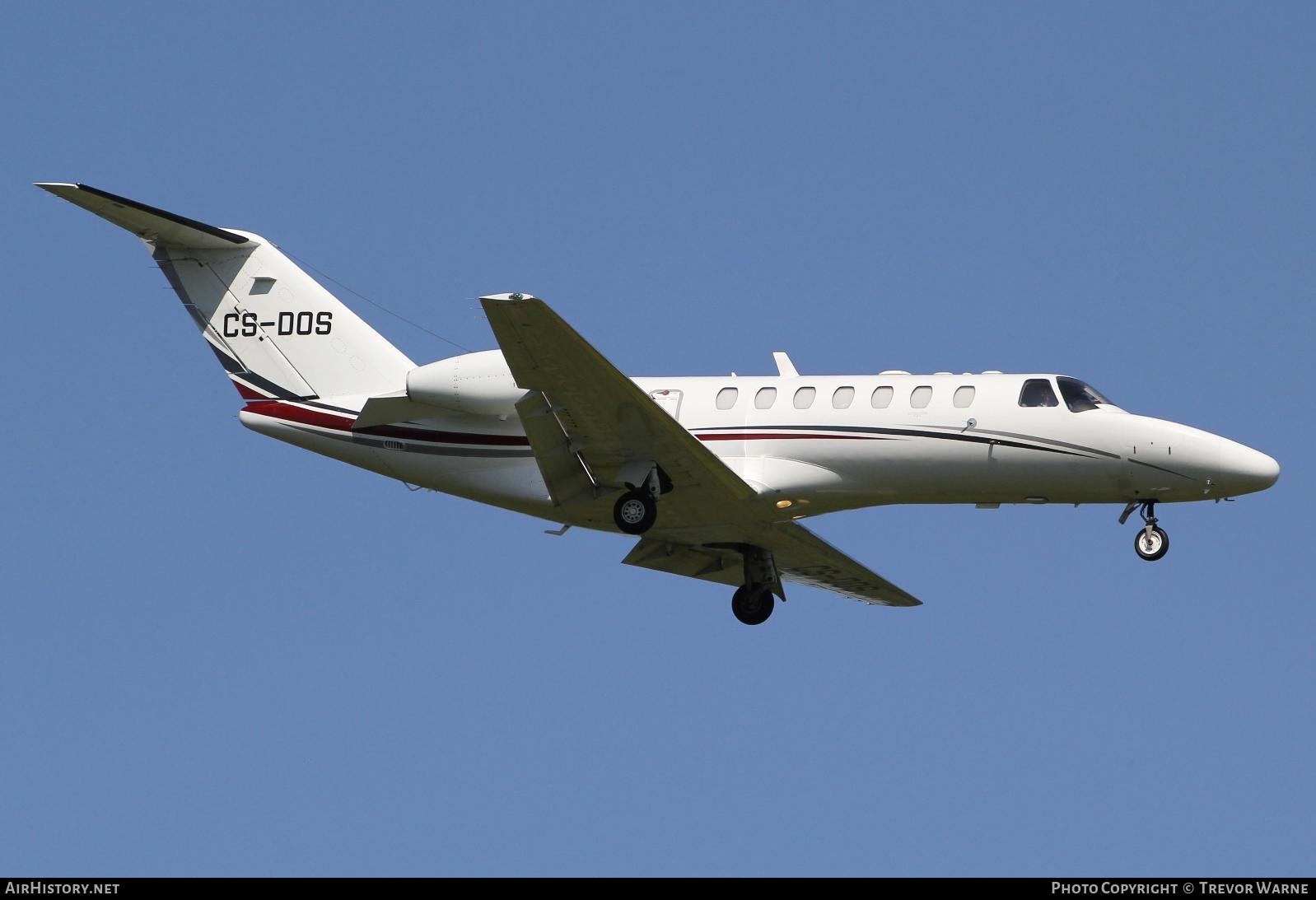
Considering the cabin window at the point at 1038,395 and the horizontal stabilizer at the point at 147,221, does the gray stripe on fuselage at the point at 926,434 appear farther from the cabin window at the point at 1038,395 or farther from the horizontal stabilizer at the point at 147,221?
the horizontal stabilizer at the point at 147,221

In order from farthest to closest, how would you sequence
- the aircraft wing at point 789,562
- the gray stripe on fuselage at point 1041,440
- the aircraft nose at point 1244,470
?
1. the aircraft wing at point 789,562
2. the gray stripe on fuselage at point 1041,440
3. the aircraft nose at point 1244,470

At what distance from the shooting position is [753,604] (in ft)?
86.6

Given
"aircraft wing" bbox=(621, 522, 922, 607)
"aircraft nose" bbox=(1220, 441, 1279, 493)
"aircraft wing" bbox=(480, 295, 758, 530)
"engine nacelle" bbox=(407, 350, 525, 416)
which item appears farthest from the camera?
"aircraft wing" bbox=(621, 522, 922, 607)

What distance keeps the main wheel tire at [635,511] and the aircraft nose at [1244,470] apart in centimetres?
687

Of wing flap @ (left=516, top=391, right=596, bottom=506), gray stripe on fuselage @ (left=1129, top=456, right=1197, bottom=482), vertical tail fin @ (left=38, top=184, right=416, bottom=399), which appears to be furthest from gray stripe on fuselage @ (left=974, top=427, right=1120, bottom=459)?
vertical tail fin @ (left=38, top=184, right=416, bottom=399)

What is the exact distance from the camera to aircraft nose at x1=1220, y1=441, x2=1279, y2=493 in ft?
75.4

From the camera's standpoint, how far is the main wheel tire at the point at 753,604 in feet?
86.6

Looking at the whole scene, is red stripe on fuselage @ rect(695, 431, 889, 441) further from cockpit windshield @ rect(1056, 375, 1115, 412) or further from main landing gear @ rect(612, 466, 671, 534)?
cockpit windshield @ rect(1056, 375, 1115, 412)

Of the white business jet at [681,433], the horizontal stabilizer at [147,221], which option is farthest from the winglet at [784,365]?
the horizontal stabilizer at [147,221]

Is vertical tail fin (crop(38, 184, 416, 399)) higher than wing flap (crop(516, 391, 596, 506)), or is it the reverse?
vertical tail fin (crop(38, 184, 416, 399))

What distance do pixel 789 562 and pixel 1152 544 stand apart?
17.9 feet

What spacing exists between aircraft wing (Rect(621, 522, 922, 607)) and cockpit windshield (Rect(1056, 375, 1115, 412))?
4.11 m

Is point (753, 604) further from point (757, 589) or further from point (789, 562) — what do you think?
point (789, 562)

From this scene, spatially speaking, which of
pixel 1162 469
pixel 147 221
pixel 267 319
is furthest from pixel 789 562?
pixel 147 221
